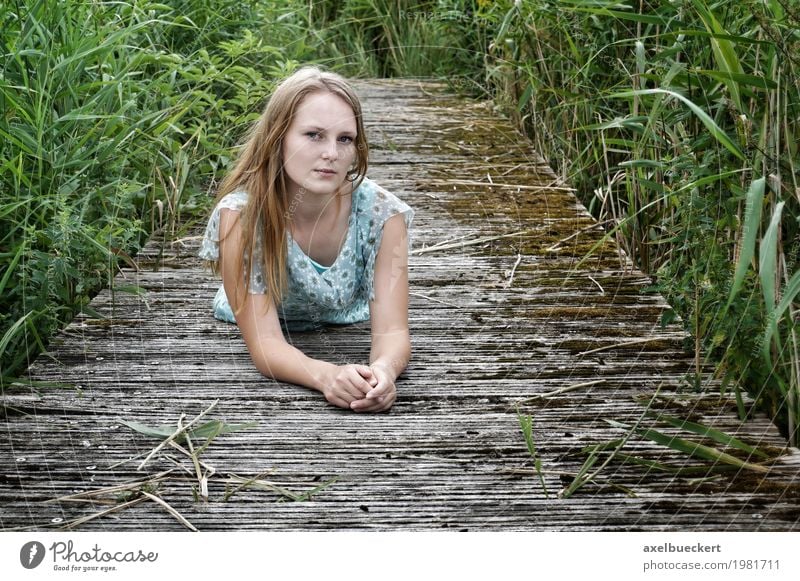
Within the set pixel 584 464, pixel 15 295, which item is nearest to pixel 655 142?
pixel 584 464

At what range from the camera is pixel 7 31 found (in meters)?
2.65

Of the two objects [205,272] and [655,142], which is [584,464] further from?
[205,272]

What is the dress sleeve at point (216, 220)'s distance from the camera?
2.28 meters

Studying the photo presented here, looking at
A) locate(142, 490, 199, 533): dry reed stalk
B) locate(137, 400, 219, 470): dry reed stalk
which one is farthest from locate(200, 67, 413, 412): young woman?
locate(142, 490, 199, 533): dry reed stalk

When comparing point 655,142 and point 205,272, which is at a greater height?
point 655,142

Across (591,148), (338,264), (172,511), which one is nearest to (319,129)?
(338,264)

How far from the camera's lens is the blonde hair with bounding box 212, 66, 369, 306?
2197 millimetres

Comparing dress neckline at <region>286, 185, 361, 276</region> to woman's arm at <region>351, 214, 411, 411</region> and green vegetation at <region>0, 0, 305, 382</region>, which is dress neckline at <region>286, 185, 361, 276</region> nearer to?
woman's arm at <region>351, 214, 411, 411</region>

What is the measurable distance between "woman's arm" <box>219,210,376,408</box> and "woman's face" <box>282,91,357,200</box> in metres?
0.20

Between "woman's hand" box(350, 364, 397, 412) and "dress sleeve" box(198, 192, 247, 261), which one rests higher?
"dress sleeve" box(198, 192, 247, 261)

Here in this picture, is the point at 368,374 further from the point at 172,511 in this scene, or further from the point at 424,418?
the point at 172,511

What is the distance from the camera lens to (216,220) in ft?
7.66

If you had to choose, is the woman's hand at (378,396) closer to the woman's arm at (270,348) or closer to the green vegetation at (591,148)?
the woman's arm at (270,348)

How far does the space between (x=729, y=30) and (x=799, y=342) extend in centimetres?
71
